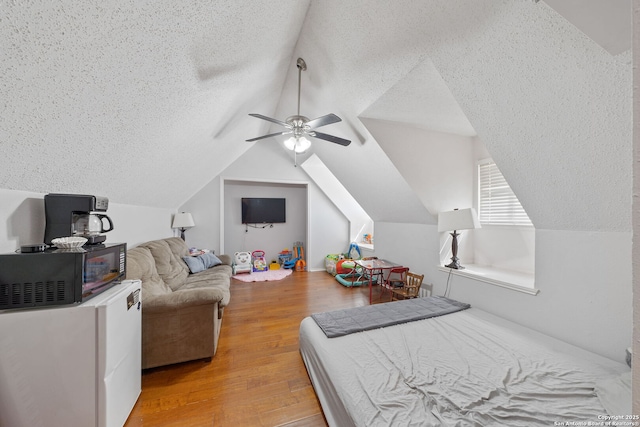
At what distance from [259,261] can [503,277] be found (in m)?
4.44

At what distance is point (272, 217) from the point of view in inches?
220

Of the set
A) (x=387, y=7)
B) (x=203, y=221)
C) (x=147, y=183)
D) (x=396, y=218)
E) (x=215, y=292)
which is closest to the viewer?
(x=387, y=7)

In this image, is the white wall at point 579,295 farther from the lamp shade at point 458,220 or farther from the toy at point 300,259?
the toy at point 300,259

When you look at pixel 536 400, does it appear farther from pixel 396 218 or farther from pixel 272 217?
pixel 272 217

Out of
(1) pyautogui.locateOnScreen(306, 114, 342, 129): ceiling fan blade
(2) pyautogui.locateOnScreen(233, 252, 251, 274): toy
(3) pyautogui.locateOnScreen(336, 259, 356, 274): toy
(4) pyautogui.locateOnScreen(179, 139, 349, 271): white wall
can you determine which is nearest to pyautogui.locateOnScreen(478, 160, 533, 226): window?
(1) pyautogui.locateOnScreen(306, 114, 342, 129): ceiling fan blade

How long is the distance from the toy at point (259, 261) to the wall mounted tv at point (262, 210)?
2.49ft

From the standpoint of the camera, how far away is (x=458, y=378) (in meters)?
1.38

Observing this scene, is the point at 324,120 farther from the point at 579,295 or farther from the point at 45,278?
the point at 579,295

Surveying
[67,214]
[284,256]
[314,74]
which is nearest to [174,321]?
[67,214]

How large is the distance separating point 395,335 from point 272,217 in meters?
4.24

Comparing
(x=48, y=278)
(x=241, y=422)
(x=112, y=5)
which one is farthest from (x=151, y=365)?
(x=112, y=5)

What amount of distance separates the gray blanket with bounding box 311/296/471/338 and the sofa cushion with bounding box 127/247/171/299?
1525mm

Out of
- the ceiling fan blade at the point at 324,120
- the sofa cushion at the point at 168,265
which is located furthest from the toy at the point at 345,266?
the ceiling fan blade at the point at 324,120

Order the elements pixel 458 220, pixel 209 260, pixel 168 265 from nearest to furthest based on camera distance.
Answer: pixel 458 220
pixel 168 265
pixel 209 260
